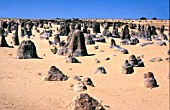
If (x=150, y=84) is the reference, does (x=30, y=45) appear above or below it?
above

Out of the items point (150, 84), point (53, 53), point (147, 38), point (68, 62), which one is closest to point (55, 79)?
point (150, 84)

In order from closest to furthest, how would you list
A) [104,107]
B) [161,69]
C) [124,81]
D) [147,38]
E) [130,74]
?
[104,107]
[124,81]
[130,74]
[161,69]
[147,38]

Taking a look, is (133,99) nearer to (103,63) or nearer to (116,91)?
(116,91)

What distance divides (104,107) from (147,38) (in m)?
29.4

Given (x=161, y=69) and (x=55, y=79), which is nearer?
(x=55, y=79)

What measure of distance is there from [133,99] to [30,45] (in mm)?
10950

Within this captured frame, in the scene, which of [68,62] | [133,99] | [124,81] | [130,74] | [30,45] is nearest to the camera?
[133,99]

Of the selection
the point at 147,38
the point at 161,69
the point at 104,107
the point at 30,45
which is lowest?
the point at 104,107

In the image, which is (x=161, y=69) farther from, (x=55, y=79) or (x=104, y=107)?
(x=104, y=107)

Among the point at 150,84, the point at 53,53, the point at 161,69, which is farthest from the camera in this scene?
the point at 53,53

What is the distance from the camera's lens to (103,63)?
64.2ft

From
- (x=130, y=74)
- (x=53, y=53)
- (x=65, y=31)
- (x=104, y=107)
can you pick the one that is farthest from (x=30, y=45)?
(x=65, y=31)

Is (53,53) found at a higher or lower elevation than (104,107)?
higher

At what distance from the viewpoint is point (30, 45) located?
2112cm
